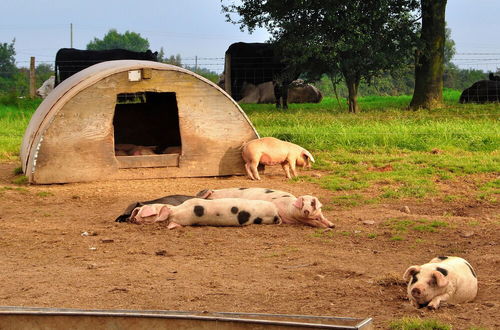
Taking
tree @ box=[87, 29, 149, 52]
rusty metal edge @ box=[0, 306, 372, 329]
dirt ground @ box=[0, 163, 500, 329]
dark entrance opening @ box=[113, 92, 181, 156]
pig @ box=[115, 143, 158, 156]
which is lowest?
dirt ground @ box=[0, 163, 500, 329]

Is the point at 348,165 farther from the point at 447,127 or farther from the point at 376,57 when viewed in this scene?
the point at 376,57

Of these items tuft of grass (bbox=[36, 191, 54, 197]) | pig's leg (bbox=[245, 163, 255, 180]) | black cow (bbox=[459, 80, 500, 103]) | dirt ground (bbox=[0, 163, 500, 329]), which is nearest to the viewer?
dirt ground (bbox=[0, 163, 500, 329])

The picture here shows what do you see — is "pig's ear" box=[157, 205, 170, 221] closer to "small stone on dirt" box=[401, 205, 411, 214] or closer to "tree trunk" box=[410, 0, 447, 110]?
"small stone on dirt" box=[401, 205, 411, 214]

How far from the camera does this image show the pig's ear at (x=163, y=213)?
8.38 m

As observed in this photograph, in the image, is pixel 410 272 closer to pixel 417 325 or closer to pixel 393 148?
pixel 417 325

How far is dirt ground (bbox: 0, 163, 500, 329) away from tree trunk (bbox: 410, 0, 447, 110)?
11270 mm

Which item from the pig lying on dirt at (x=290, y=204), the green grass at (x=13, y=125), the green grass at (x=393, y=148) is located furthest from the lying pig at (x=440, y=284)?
the green grass at (x=13, y=125)

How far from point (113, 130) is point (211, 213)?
3.68m

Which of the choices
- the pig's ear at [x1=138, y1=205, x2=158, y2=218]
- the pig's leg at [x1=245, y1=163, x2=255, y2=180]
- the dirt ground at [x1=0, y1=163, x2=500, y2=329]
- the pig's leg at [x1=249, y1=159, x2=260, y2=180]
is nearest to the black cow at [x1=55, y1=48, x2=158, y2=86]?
the pig's leg at [x1=245, y1=163, x2=255, y2=180]

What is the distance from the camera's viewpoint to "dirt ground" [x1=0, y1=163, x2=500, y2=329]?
18.2 ft

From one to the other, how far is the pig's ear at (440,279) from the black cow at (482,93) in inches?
714

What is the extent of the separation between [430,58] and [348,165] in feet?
32.8

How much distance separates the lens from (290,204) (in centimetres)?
837

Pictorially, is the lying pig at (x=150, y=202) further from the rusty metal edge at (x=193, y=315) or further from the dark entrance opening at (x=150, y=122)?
the dark entrance opening at (x=150, y=122)
